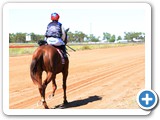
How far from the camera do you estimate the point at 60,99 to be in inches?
516

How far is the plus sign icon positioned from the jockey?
5.72 ft

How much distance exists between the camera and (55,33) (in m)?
12.6

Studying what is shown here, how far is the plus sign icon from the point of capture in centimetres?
1240

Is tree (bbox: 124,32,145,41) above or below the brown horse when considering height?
above

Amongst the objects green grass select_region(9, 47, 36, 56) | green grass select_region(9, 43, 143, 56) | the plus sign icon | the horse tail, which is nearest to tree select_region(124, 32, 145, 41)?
green grass select_region(9, 43, 143, 56)

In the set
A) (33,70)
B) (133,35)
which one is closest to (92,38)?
(133,35)

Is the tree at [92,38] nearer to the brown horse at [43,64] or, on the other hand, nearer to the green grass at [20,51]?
the brown horse at [43,64]

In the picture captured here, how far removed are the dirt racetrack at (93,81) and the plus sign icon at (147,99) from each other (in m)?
0.15

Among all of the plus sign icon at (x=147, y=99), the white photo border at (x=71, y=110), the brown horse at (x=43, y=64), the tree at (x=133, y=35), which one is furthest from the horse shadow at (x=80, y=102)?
the tree at (x=133, y=35)

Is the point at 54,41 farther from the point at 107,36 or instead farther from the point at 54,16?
the point at 107,36

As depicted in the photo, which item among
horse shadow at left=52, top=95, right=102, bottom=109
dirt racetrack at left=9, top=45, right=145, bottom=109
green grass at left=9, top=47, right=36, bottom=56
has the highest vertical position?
green grass at left=9, top=47, right=36, bottom=56

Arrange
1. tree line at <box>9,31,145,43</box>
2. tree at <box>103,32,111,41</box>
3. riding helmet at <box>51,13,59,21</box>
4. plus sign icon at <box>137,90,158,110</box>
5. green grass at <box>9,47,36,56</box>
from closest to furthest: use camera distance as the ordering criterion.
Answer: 1. plus sign icon at <box>137,90,158,110</box>
2. riding helmet at <box>51,13,59,21</box>
3. tree line at <box>9,31,145,43</box>
4. green grass at <box>9,47,36,56</box>
5. tree at <box>103,32,111,41</box>

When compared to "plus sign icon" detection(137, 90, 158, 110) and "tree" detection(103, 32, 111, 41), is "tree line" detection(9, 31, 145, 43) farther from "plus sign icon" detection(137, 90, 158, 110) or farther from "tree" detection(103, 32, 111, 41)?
"plus sign icon" detection(137, 90, 158, 110)

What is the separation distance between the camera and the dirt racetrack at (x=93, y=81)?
42.2 ft
